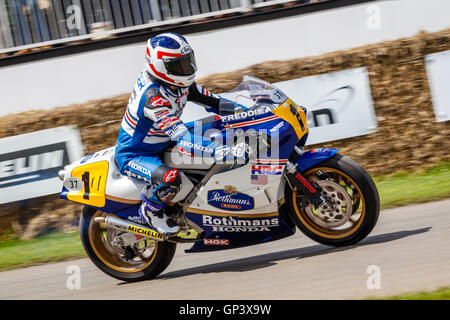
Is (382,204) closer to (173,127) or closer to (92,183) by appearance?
(173,127)

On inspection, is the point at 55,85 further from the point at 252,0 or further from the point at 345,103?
the point at 345,103

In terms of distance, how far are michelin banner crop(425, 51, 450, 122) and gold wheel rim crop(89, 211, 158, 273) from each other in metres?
4.42

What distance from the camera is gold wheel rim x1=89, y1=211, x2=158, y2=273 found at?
6.02 m

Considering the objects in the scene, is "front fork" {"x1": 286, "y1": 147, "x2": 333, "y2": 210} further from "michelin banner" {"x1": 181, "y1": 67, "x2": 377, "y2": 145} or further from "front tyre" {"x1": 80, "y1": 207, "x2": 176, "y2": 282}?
"michelin banner" {"x1": 181, "y1": 67, "x2": 377, "y2": 145}

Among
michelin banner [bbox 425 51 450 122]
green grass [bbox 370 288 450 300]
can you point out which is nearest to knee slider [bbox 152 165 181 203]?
green grass [bbox 370 288 450 300]

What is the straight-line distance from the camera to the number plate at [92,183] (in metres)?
5.91

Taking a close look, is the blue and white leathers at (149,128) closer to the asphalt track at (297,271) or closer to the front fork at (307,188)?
the front fork at (307,188)

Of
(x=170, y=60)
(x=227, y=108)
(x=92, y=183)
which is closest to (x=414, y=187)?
(x=227, y=108)

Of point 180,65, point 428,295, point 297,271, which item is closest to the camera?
point 428,295

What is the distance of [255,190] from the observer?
5.48 meters

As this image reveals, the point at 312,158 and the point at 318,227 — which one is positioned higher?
the point at 312,158

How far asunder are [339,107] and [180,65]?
3472 mm

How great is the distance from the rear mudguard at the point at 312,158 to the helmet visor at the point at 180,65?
1152mm

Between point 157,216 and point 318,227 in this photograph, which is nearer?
point 318,227
